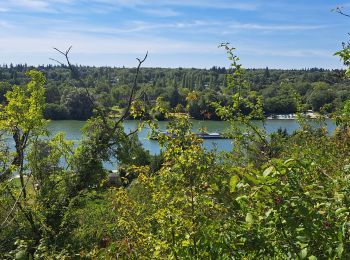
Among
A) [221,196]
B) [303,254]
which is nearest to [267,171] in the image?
[303,254]

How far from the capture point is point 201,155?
256cm

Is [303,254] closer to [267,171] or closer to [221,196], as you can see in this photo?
[267,171]

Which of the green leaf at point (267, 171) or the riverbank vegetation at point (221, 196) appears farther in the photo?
the riverbank vegetation at point (221, 196)

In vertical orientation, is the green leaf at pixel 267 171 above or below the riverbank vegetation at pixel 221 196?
above

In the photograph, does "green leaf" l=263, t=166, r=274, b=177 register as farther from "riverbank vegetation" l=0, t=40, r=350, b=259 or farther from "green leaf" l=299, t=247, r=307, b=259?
"green leaf" l=299, t=247, r=307, b=259

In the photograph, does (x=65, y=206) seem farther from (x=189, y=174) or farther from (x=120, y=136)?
(x=189, y=174)

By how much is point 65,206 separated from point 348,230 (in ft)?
20.6

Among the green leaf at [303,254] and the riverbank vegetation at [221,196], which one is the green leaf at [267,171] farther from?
the green leaf at [303,254]

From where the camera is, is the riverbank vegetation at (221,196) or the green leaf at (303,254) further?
the riverbank vegetation at (221,196)

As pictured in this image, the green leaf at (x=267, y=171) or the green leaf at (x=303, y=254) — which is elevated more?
the green leaf at (x=267, y=171)

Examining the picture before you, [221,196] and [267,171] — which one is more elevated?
[267,171]

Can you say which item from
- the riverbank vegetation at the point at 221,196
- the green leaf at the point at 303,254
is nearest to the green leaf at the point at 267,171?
the riverbank vegetation at the point at 221,196

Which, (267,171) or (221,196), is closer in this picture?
(267,171)

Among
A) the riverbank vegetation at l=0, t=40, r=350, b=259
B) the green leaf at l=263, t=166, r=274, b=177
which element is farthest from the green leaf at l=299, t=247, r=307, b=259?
the green leaf at l=263, t=166, r=274, b=177
